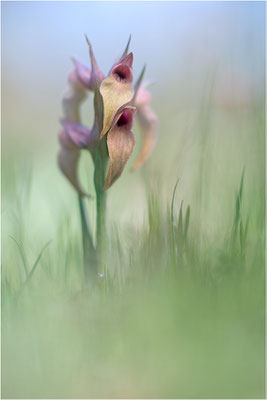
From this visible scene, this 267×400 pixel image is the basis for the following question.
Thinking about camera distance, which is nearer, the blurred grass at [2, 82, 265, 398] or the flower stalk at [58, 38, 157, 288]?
the blurred grass at [2, 82, 265, 398]

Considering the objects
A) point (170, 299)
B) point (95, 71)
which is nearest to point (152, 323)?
point (170, 299)

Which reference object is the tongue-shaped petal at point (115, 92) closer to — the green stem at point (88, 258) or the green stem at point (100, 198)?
the green stem at point (100, 198)

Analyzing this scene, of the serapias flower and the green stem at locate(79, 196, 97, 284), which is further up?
the serapias flower

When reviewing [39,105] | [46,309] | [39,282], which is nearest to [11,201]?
[39,282]

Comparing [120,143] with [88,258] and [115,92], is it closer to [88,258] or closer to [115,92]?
[115,92]

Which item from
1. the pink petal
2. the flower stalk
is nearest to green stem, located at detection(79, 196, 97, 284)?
the flower stalk

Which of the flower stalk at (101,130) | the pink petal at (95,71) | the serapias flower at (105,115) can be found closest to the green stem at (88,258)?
the flower stalk at (101,130)

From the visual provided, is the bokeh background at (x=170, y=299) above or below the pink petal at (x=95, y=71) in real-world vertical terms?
below

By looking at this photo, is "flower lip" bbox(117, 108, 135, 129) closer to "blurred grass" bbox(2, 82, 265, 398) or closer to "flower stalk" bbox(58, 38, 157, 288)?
"flower stalk" bbox(58, 38, 157, 288)
